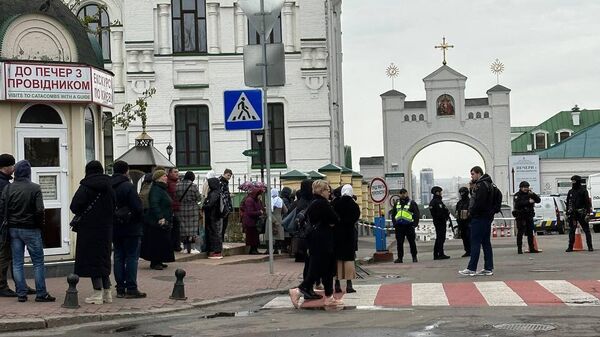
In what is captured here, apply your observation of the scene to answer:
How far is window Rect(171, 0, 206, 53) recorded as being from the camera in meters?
41.2

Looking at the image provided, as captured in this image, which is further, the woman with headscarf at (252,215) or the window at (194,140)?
the window at (194,140)

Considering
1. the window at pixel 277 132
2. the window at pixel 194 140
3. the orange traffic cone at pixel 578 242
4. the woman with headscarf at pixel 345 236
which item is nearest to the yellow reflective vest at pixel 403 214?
the orange traffic cone at pixel 578 242

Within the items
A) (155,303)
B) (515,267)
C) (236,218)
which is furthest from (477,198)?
(236,218)

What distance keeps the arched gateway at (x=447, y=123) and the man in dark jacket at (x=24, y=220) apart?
5604cm

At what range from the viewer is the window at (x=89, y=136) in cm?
1734

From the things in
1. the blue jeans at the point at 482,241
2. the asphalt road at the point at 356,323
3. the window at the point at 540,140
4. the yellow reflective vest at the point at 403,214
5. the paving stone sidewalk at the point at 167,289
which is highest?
the window at the point at 540,140

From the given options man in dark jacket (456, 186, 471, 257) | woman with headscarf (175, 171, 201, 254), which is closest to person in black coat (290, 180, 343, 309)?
woman with headscarf (175, 171, 201, 254)

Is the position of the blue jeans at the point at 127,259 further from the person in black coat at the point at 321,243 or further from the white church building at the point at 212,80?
the white church building at the point at 212,80

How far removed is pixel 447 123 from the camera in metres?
69.8

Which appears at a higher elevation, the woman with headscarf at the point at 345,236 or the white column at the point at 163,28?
the white column at the point at 163,28

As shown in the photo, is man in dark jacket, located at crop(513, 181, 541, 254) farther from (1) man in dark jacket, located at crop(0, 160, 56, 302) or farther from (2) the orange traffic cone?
(1) man in dark jacket, located at crop(0, 160, 56, 302)

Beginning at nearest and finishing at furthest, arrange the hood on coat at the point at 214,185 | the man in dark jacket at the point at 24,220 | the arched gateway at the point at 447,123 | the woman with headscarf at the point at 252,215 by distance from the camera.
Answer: the man in dark jacket at the point at 24,220, the hood on coat at the point at 214,185, the woman with headscarf at the point at 252,215, the arched gateway at the point at 447,123

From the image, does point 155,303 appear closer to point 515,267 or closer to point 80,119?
point 80,119

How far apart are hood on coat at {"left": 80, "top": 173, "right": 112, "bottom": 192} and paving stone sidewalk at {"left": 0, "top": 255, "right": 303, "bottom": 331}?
150 cm
